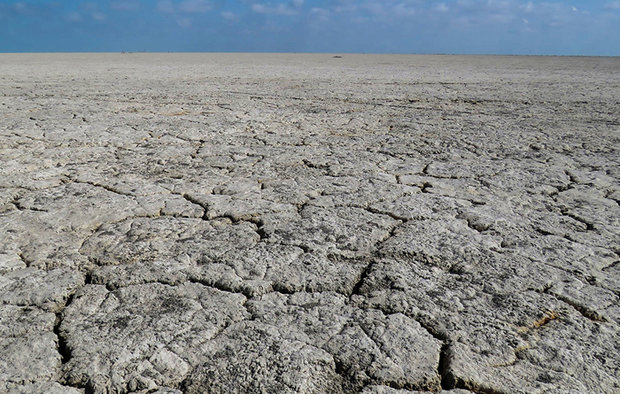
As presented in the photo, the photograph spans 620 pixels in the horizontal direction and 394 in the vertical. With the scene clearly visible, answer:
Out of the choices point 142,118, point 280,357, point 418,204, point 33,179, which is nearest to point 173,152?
point 33,179

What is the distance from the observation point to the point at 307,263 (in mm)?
1619

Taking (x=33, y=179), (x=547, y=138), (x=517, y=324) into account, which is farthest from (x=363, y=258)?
(x=547, y=138)

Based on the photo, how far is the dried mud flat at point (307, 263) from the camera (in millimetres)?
1135

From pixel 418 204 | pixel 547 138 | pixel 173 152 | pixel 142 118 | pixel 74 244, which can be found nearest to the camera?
pixel 74 244

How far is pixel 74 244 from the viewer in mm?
1738

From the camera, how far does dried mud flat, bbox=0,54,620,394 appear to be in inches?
44.7

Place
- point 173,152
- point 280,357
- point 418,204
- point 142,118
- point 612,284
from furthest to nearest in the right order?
point 142,118, point 173,152, point 418,204, point 612,284, point 280,357

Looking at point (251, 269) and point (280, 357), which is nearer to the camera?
point (280, 357)

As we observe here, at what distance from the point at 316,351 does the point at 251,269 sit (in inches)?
17.5

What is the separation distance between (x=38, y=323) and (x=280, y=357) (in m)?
0.59

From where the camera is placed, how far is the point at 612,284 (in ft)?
4.93

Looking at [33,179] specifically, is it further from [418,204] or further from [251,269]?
[418,204]

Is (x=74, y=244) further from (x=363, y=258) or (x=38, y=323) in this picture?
(x=363, y=258)


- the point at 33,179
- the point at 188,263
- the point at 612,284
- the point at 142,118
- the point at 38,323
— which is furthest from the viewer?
the point at 142,118
